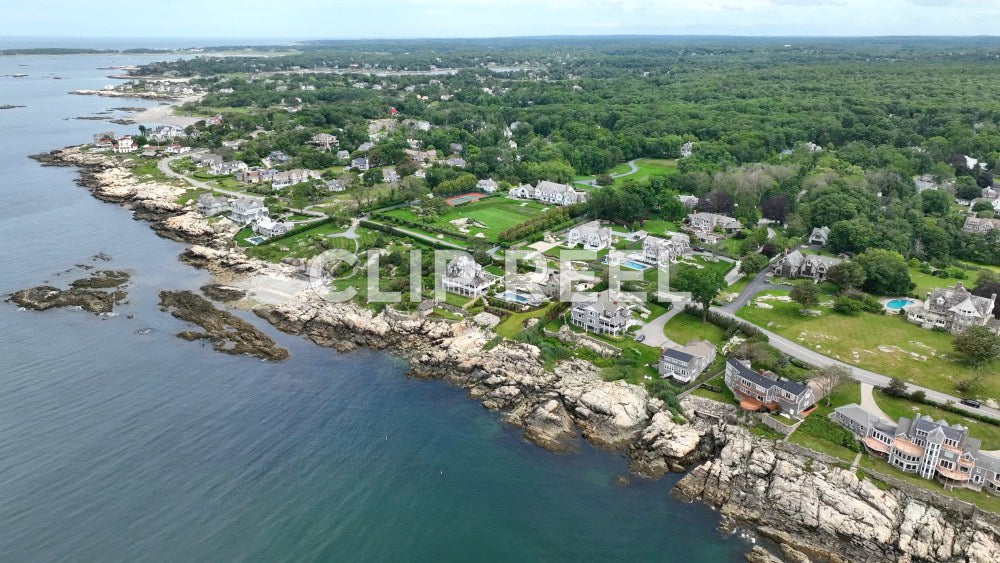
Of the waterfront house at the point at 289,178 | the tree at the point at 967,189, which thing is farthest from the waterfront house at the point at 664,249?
the waterfront house at the point at 289,178

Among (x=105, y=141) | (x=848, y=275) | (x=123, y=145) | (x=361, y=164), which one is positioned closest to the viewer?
(x=848, y=275)

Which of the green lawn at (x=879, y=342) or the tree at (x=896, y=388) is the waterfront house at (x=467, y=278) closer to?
the green lawn at (x=879, y=342)

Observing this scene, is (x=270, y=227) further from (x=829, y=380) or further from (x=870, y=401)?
(x=870, y=401)

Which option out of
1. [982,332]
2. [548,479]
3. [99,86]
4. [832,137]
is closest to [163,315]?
[548,479]

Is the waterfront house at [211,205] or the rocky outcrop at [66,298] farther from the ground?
the waterfront house at [211,205]

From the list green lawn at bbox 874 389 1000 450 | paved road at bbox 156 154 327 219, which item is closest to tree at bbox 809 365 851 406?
green lawn at bbox 874 389 1000 450

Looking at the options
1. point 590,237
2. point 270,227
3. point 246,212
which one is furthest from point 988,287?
point 246,212
